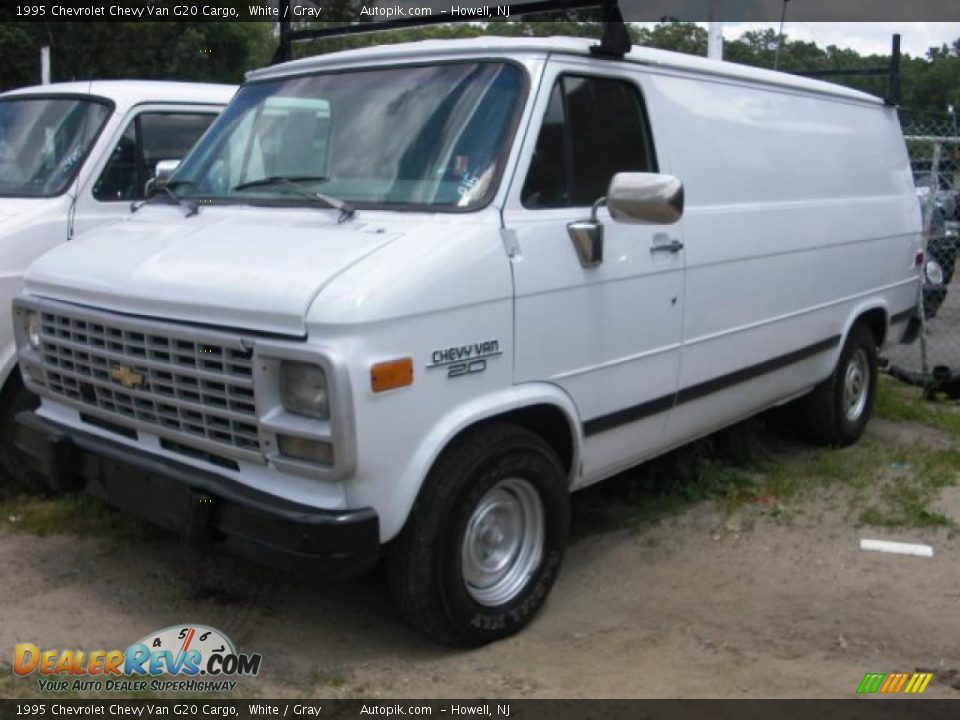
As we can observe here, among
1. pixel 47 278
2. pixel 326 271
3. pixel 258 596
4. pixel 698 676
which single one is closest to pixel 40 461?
pixel 47 278

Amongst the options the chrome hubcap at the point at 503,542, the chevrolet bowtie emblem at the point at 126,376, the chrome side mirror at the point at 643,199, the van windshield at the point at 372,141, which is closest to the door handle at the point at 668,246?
the chrome side mirror at the point at 643,199

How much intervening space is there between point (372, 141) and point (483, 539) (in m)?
1.64

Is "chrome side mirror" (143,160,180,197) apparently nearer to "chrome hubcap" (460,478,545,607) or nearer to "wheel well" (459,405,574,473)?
"wheel well" (459,405,574,473)

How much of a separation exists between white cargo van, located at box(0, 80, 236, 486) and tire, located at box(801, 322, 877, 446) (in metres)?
4.16

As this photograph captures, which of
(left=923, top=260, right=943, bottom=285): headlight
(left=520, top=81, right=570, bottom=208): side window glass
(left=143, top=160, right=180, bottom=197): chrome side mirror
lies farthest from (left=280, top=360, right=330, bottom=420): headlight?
(left=923, top=260, right=943, bottom=285): headlight

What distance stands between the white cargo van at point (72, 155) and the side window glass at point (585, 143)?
2.73m

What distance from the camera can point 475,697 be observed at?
354cm

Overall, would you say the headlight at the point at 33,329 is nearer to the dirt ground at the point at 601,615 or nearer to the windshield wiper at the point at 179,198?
the windshield wiper at the point at 179,198

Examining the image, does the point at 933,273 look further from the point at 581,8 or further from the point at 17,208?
the point at 17,208

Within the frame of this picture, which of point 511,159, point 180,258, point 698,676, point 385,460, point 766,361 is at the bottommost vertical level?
point 698,676

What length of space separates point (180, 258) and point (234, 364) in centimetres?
62

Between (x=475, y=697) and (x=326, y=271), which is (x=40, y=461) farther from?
(x=475, y=697)

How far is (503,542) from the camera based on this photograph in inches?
159

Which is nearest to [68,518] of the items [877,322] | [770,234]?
[770,234]
